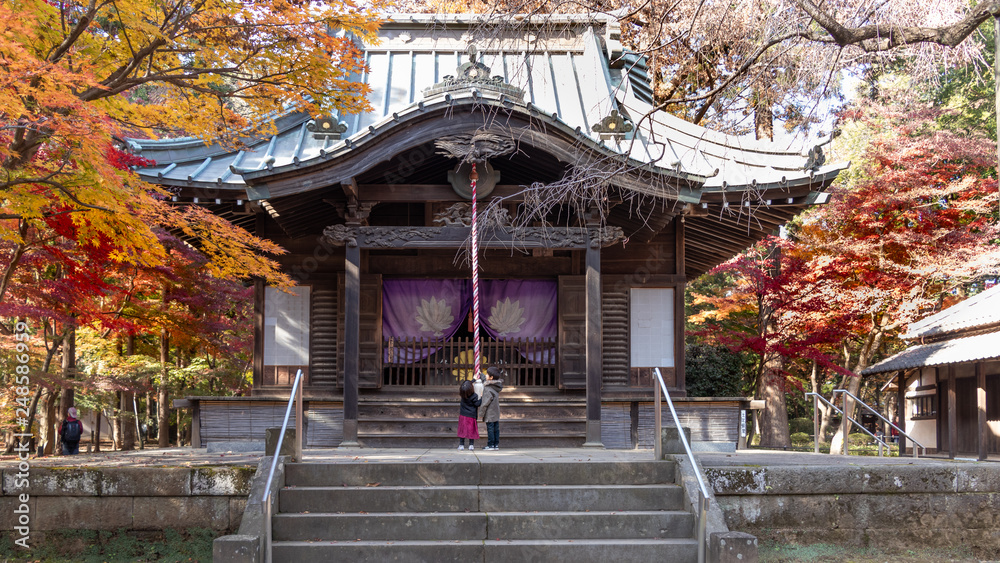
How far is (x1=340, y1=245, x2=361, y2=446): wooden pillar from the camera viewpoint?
10.8 m

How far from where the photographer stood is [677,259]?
12859mm

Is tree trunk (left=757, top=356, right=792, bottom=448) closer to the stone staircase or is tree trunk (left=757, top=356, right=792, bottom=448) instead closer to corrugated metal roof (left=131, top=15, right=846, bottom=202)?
corrugated metal roof (left=131, top=15, right=846, bottom=202)

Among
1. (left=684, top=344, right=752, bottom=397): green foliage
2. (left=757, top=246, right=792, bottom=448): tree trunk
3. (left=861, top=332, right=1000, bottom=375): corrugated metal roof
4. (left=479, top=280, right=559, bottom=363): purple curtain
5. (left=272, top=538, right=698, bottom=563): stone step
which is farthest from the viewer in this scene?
(left=757, top=246, right=792, bottom=448): tree trunk

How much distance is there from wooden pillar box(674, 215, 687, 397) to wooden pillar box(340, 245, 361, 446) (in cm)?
520

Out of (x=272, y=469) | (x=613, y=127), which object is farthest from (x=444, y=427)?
(x=272, y=469)

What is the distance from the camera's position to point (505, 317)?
12891mm

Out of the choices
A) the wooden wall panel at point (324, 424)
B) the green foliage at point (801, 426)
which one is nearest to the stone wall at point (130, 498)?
the wooden wall panel at point (324, 424)

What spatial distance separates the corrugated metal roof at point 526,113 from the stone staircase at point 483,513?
3604 millimetres

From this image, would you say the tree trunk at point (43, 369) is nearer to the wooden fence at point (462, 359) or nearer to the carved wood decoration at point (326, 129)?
the wooden fence at point (462, 359)

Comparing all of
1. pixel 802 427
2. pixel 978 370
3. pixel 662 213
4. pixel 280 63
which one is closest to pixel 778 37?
pixel 662 213

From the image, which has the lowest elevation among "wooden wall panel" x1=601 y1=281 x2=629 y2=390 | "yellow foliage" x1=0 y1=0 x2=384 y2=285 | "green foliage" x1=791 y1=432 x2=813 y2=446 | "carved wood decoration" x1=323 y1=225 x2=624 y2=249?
"green foliage" x1=791 y1=432 x2=813 y2=446

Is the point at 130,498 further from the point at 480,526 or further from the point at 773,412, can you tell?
the point at 773,412

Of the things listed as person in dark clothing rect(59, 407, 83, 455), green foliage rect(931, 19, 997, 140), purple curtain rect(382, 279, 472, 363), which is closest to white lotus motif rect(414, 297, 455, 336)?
purple curtain rect(382, 279, 472, 363)

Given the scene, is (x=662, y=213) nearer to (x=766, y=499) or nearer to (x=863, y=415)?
(x=766, y=499)
